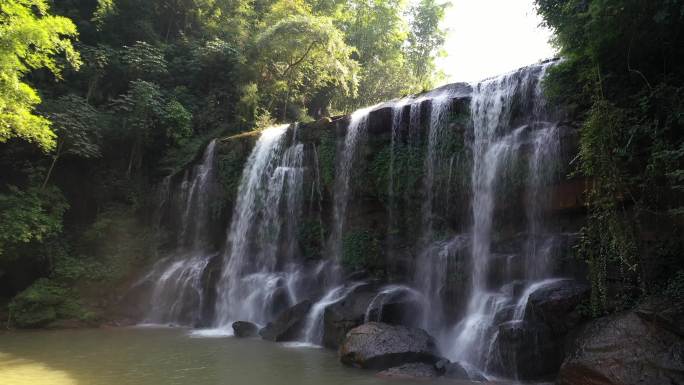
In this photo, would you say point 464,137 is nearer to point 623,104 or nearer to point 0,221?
point 623,104

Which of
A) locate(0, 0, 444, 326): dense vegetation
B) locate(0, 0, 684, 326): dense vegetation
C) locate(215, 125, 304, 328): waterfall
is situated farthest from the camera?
locate(215, 125, 304, 328): waterfall

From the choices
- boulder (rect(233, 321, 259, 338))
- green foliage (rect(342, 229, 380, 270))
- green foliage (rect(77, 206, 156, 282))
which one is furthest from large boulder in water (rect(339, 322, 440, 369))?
green foliage (rect(77, 206, 156, 282))

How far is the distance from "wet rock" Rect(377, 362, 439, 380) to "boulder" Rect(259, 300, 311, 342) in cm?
381

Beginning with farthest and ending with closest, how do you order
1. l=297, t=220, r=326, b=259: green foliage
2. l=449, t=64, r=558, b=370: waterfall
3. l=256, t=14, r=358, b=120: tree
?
1. l=256, t=14, r=358, b=120: tree
2. l=297, t=220, r=326, b=259: green foliage
3. l=449, t=64, r=558, b=370: waterfall

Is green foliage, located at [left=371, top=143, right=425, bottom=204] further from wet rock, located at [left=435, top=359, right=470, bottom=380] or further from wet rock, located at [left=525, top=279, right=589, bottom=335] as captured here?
wet rock, located at [left=435, top=359, right=470, bottom=380]

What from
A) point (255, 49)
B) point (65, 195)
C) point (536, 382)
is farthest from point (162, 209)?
point (536, 382)

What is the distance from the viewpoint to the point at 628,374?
654cm

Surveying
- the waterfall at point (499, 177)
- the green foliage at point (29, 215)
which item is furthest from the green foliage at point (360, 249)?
the green foliage at point (29, 215)

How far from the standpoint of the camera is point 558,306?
27.9ft

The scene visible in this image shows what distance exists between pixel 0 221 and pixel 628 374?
53.1ft

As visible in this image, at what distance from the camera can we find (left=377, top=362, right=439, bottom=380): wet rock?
8.55m

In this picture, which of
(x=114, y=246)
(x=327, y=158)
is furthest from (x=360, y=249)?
(x=114, y=246)

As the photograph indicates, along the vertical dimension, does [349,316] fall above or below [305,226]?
below

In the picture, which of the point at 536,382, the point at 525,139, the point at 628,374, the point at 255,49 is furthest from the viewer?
the point at 255,49
